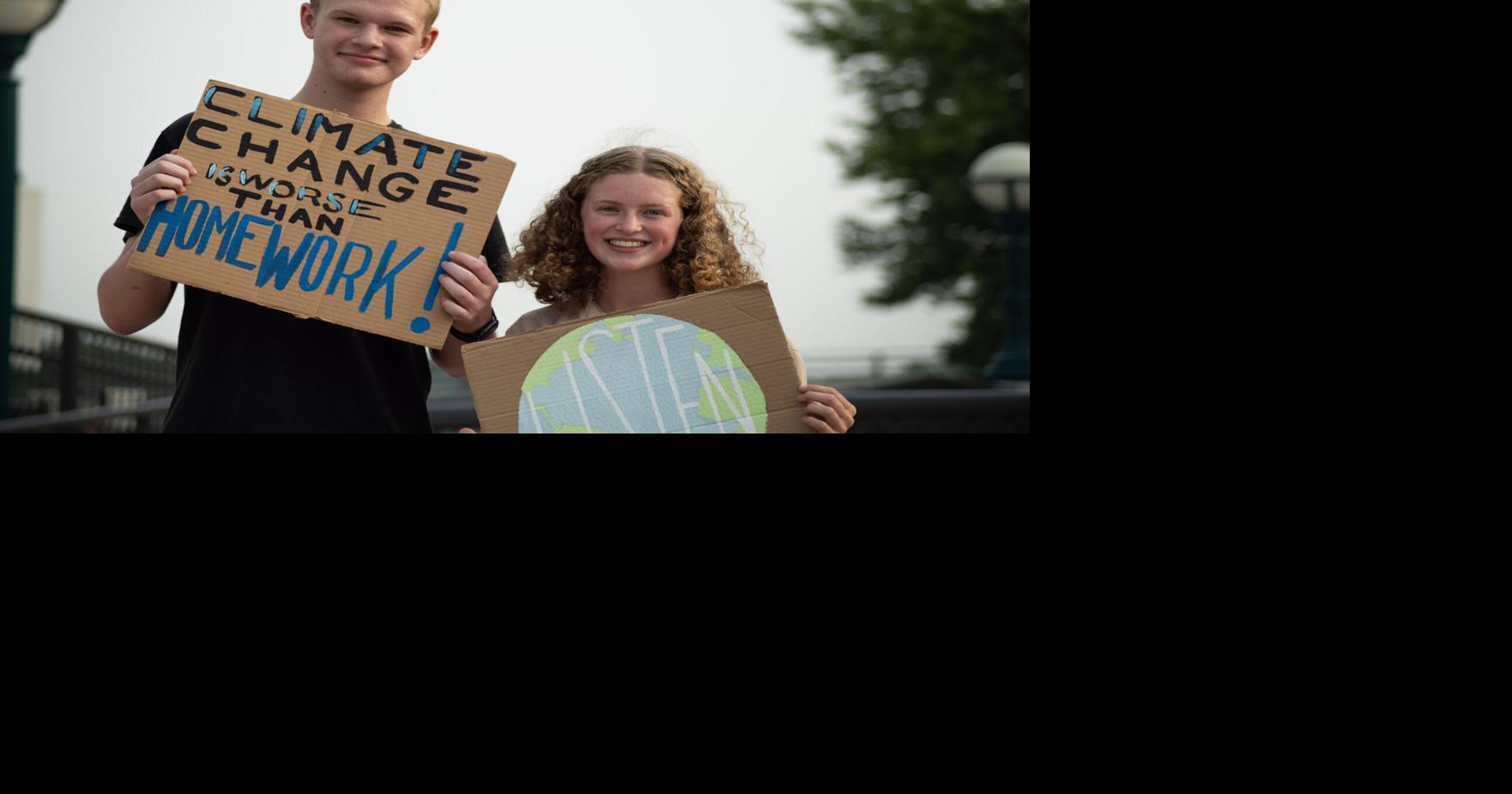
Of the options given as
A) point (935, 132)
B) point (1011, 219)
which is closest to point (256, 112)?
point (1011, 219)

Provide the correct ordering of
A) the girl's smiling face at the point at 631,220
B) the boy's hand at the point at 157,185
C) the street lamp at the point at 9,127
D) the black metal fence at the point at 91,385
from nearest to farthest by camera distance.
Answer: the boy's hand at the point at 157,185, the girl's smiling face at the point at 631,220, the street lamp at the point at 9,127, the black metal fence at the point at 91,385

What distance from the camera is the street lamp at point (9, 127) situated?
645 cm

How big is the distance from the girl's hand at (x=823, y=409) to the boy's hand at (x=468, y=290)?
1.87 ft

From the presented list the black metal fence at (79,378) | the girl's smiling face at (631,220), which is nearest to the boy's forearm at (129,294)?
the girl's smiling face at (631,220)

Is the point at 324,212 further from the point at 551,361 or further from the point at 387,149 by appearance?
the point at 551,361

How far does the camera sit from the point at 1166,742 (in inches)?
109

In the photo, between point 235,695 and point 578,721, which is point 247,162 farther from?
point 578,721

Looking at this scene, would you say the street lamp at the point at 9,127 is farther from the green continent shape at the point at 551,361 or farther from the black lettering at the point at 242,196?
the green continent shape at the point at 551,361

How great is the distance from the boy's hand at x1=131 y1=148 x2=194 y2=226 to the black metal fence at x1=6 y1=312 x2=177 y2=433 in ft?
22.4

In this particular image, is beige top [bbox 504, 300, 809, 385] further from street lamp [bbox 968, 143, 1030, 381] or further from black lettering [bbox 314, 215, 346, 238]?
street lamp [bbox 968, 143, 1030, 381]

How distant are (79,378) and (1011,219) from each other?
20.5 ft

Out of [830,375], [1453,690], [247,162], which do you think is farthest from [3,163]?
[830,375]

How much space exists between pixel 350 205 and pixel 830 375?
70.8ft

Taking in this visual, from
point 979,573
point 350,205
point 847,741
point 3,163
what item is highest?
point 3,163
